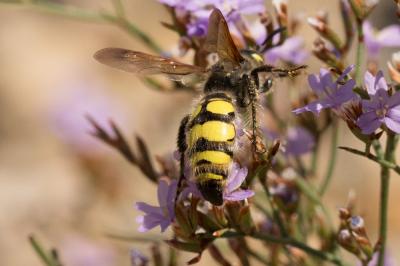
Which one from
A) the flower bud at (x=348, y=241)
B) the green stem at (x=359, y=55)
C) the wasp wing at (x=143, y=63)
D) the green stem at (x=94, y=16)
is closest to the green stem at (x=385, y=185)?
the flower bud at (x=348, y=241)

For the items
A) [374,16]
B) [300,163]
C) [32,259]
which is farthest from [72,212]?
[374,16]

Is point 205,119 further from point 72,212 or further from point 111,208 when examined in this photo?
point 111,208

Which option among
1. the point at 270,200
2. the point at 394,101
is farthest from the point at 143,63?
the point at 394,101

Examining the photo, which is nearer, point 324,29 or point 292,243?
point 292,243

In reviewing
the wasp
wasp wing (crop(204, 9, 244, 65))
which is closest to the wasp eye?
the wasp

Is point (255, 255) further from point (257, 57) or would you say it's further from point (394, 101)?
point (394, 101)
